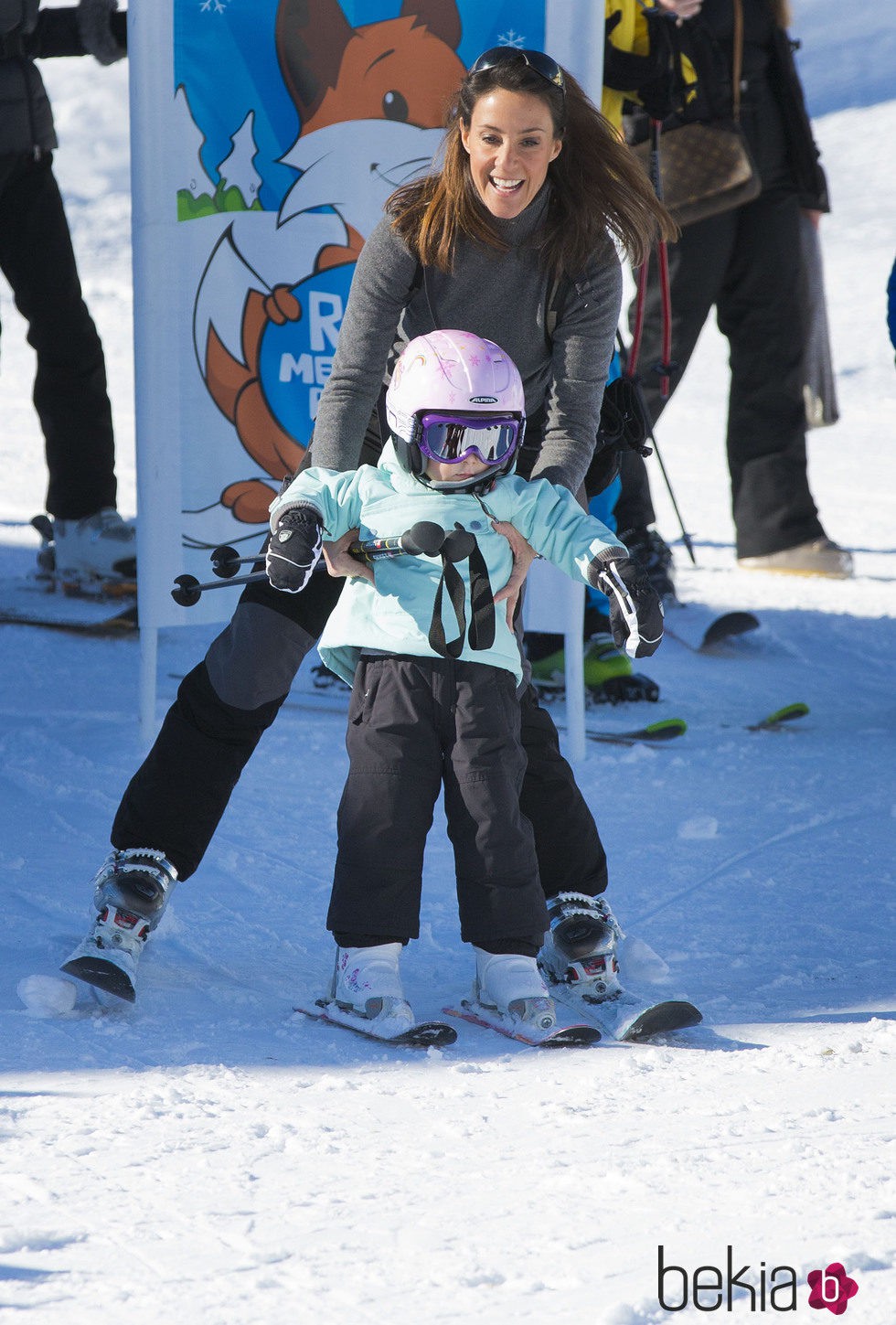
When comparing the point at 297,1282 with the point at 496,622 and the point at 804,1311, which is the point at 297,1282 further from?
the point at 496,622

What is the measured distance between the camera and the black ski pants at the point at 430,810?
2.25 meters

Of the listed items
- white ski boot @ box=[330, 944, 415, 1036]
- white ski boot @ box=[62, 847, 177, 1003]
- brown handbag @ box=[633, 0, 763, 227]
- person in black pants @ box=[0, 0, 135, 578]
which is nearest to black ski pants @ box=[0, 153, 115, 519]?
person in black pants @ box=[0, 0, 135, 578]

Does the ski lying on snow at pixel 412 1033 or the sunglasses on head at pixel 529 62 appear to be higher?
the sunglasses on head at pixel 529 62

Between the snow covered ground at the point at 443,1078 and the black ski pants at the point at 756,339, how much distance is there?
1447 mm

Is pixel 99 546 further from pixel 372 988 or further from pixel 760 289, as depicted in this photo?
pixel 372 988

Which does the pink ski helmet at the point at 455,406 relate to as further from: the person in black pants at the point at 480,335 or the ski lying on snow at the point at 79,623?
the ski lying on snow at the point at 79,623

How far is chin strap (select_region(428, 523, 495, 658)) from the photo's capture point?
225 cm

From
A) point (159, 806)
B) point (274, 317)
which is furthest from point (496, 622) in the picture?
point (274, 317)

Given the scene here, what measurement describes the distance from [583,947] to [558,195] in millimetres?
1194

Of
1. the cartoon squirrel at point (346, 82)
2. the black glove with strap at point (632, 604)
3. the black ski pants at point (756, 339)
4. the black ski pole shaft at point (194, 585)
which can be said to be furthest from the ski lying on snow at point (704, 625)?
the black glove with strap at point (632, 604)

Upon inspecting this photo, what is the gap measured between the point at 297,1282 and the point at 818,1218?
0.55m

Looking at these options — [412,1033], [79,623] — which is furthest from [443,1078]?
[79,623]

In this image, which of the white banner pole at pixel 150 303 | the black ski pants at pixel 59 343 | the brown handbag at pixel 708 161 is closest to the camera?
the white banner pole at pixel 150 303

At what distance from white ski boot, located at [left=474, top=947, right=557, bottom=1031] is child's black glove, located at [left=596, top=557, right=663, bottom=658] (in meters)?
0.50
